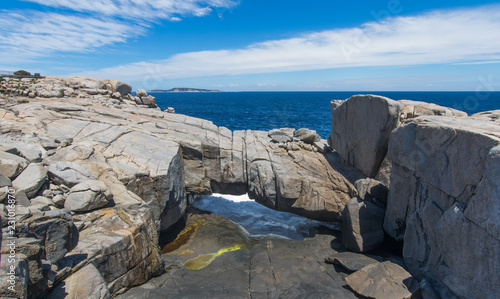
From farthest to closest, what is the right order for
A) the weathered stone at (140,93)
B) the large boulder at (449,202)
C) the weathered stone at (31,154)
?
1. the weathered stone at (140,93)
2. the weathered stone at (31,154)
3. the large boulder at (449,202)

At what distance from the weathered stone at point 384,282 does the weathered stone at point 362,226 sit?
268cm

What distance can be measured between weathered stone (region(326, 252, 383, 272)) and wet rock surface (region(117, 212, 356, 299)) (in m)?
0.43

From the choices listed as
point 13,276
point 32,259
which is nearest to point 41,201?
point 32,259

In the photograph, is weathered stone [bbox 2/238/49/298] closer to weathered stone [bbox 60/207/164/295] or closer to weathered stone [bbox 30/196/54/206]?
weathered stone [bbox 60/207/164/295]

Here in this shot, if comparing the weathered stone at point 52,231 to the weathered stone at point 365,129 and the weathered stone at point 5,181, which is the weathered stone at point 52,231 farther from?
the weathered stone at point 365,129

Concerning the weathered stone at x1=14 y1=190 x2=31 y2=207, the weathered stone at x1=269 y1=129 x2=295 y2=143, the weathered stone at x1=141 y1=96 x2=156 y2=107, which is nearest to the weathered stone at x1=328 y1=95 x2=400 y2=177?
the weathered stone at x1=269 y1=129 x2=295 y2=143

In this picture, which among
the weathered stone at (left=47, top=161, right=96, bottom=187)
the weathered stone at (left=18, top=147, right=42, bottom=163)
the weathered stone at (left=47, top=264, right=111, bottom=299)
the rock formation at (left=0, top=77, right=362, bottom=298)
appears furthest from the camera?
the weathered stone at (left=18, top=147, right=42, bottom=163)

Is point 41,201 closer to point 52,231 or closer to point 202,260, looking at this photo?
point 52,231

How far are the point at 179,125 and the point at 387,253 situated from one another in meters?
15.5

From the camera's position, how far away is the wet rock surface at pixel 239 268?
10.9 m

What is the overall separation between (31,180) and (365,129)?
53.2 feet

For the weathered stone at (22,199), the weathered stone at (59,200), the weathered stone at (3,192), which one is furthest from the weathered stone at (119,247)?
the weathered stone at (3,192)

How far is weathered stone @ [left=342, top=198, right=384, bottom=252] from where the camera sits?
47.6ft

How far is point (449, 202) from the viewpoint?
10812mm
